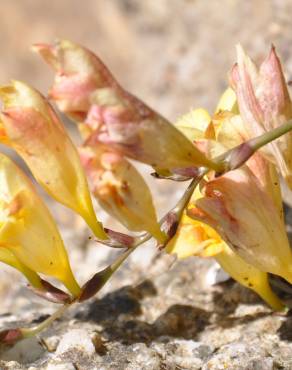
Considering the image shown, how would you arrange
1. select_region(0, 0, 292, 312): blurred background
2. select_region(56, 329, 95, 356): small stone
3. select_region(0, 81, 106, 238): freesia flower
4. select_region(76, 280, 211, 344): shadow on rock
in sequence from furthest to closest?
1. select_region(0, 0, 292, 312): blurred background
2. select_region(76, 280, 211, 344): shadow on rock
3. select_region(56, 329, 95, 356): small stone
4. select_region(0, 81, 106, 238): freesia flower

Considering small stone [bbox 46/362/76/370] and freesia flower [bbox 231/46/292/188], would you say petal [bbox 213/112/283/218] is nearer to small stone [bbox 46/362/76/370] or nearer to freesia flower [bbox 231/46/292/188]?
freesia flower [bbox 231/46/292/188]

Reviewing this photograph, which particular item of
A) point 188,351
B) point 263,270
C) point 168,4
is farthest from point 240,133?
point 168,4

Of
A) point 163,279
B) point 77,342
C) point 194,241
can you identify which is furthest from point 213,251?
point 163,279

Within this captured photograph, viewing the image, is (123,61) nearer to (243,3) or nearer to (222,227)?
(243,3)

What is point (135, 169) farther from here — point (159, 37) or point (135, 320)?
point (159, 37)

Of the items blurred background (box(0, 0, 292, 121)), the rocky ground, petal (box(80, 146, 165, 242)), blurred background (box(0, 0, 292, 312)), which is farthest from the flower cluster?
blurred background (box(0, 0, 292, 121))
